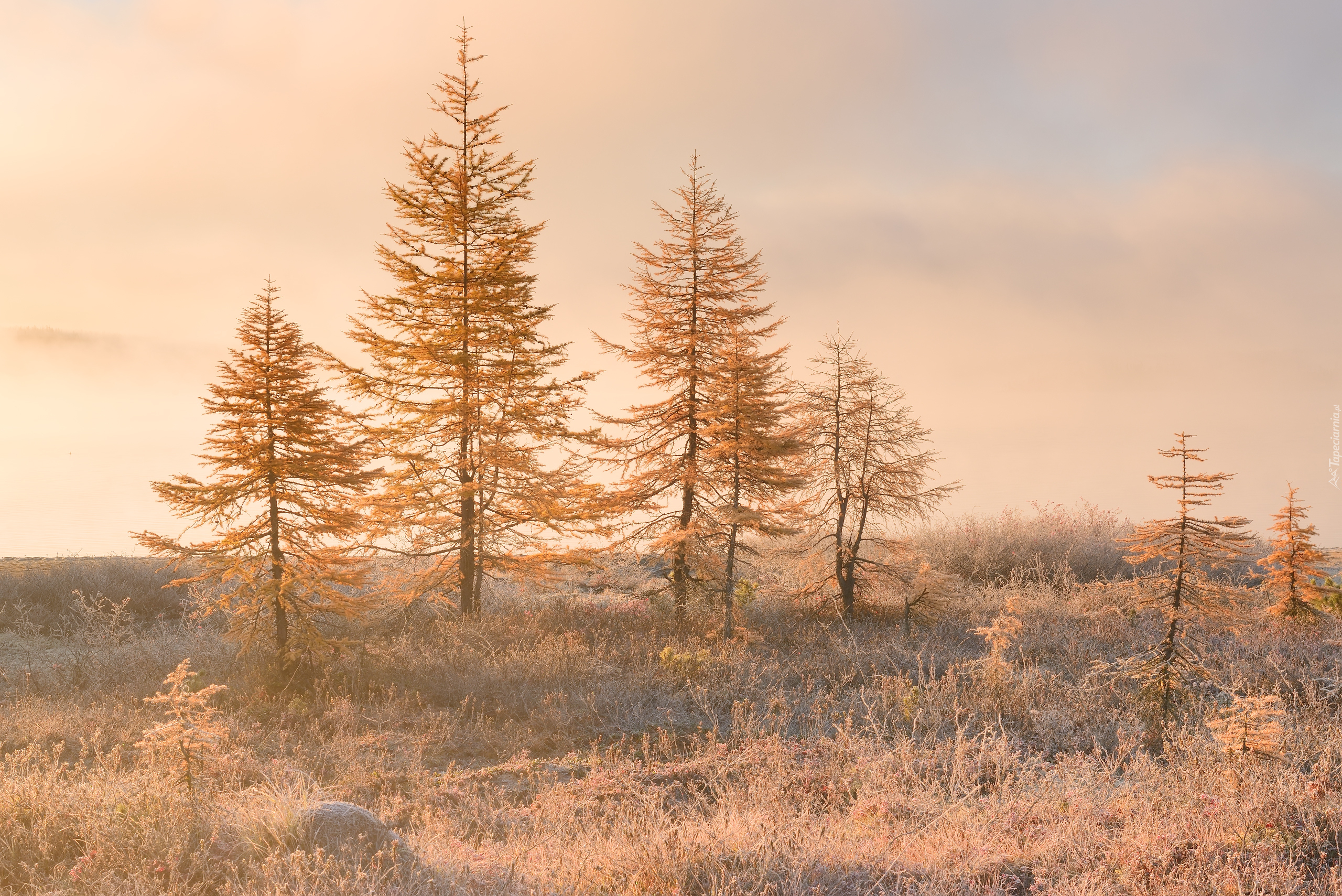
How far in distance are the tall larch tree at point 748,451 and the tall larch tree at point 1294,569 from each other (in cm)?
950

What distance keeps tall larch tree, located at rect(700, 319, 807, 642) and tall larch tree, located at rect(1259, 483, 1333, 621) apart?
950cm

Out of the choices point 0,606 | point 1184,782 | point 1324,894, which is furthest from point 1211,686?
point 0,606

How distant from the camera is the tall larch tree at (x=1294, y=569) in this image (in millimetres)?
14859

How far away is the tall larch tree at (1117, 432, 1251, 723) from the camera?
9.91 m

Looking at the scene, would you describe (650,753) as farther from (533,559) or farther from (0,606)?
(0,606)

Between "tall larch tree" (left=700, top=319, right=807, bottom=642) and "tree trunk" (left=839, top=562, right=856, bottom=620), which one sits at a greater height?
"tall larch tree" (left=700, top=319, right=807, bottom=642)

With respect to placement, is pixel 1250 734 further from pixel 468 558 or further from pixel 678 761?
pixel 468 558

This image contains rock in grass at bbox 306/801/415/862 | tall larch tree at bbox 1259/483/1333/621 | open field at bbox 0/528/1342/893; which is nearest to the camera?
open field at bbox 0/528/1342/893

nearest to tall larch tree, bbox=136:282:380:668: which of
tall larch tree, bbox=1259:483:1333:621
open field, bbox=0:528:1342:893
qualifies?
open field, bbox=0:528:1342:893

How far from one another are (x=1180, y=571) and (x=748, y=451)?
7444 mm

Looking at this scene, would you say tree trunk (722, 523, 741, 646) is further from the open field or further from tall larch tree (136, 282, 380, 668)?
tall larch tree (136, 282, 380, 668)

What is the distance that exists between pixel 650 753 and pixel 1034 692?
6.57 m

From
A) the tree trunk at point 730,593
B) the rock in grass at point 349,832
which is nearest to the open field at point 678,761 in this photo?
the rock in grass at point 349,832

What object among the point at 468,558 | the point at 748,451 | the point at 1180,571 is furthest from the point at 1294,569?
the point at 468,558
